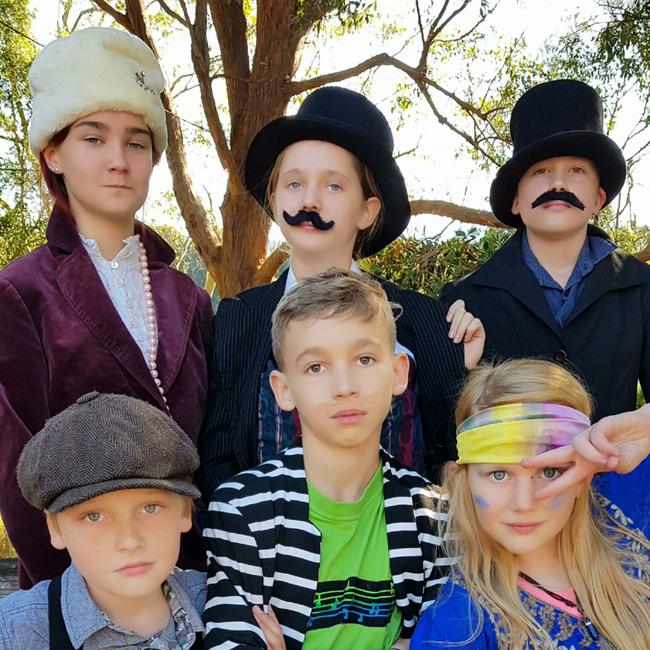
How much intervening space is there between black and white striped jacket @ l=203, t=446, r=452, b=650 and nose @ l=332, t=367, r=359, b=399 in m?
0.29

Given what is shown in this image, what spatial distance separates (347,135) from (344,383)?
38.1 inches

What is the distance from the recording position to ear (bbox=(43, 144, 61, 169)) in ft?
8.18

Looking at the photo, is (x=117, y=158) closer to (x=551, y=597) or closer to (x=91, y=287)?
(x=91, y=287)

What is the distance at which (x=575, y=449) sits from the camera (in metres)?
1.92

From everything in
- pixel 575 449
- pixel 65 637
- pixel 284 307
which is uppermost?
pixel 284 307

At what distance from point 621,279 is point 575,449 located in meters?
1.19

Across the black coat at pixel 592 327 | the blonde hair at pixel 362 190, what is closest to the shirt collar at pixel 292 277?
the blonde hair at pixel 362 190

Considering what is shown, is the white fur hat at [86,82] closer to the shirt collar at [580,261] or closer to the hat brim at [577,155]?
the hat brim at [577,155]

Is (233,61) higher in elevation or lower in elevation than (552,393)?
higher

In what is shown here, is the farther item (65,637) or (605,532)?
(605,532)

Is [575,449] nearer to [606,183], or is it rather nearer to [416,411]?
[416,411]

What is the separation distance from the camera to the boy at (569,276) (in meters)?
2.83

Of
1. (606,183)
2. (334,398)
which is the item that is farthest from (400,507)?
(606,183)

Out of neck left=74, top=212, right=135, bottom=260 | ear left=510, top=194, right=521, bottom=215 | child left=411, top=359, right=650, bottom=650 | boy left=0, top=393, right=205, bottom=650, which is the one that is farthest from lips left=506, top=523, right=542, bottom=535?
neck left=74, top=212, right=135, bottom=260
